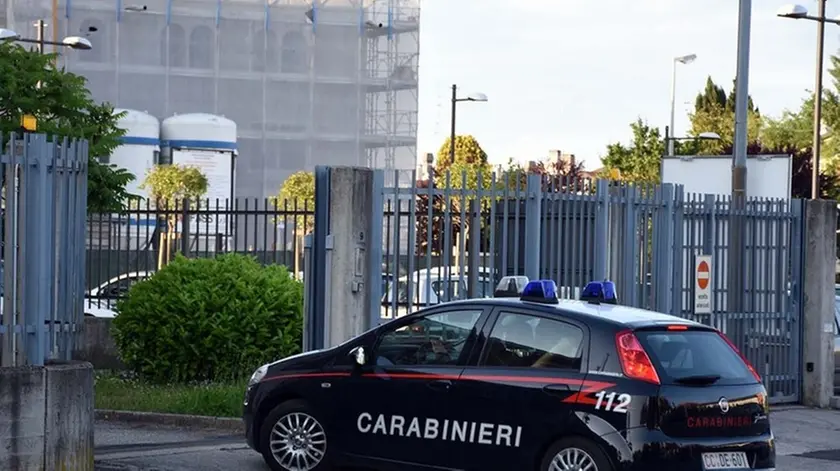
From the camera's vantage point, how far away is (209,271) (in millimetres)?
16562

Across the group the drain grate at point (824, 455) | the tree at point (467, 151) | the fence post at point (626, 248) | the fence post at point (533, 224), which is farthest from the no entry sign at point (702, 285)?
the tree at point (467, 151)

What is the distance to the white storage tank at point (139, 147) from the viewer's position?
49.1 meters

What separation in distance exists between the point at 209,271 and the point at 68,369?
6.98 meters

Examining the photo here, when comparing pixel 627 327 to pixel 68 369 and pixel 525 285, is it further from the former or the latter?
pixel 68 369

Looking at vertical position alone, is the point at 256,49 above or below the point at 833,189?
above

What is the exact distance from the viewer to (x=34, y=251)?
9789 millimetres

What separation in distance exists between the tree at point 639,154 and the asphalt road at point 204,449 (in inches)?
1720

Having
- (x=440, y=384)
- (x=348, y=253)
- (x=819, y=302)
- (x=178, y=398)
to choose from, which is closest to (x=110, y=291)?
(x=178, y=398)

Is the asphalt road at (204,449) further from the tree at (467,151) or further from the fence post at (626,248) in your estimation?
the tree at (467,151)

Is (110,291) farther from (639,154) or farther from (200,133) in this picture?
(639,154)

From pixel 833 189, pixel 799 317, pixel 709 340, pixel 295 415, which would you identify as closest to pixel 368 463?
pixel 295 415

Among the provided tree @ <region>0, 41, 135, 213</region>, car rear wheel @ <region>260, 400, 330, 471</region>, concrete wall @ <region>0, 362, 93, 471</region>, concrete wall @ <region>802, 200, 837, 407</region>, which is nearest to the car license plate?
car rear wheel @ <region>260, 400, 330, 471</region>

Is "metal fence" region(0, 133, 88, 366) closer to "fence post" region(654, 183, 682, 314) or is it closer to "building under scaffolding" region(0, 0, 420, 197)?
"fence post" region(654, 183, 682, 314)

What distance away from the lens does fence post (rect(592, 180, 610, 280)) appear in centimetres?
1461
